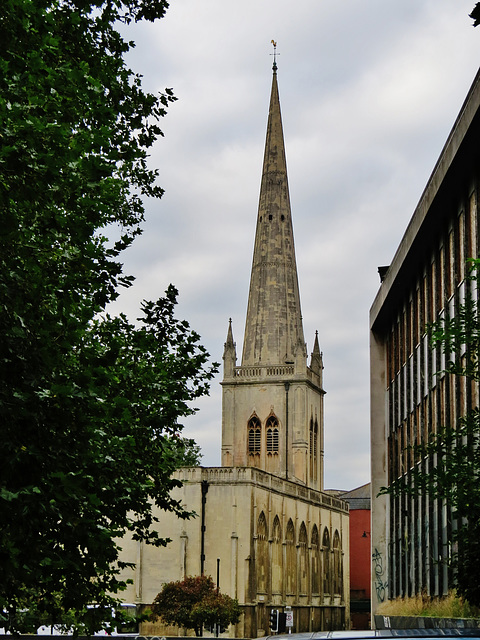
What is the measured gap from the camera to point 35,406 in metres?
10.7

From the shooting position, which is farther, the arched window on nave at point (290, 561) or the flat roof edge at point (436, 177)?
the arched window on nave at point (290, 561)

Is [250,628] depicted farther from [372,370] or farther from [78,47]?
[78,47]

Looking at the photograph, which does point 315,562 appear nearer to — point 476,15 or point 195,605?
point 195,605

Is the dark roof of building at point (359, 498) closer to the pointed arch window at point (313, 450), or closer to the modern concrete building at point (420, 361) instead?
the pointed arch window at point (313, 450)

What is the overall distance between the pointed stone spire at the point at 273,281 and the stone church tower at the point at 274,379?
3.3 inches

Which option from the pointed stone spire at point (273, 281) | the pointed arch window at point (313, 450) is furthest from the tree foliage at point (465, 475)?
the pointed arch window at point (313, 450)

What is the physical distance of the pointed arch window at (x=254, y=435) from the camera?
92.6 meters

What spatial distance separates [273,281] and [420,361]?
60.8 metres

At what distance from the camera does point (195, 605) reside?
6025 cm

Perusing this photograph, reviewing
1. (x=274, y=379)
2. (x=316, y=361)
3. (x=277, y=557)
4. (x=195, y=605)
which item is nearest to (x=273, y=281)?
(x=316, y=361)

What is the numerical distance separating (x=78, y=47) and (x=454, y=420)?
17.5 metres

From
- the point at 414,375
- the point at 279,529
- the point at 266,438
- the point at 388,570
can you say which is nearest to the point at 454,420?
the point at 414,375

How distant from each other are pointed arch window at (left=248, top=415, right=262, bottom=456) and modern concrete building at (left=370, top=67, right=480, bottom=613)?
153 ft

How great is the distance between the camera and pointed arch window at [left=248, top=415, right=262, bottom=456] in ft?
304
